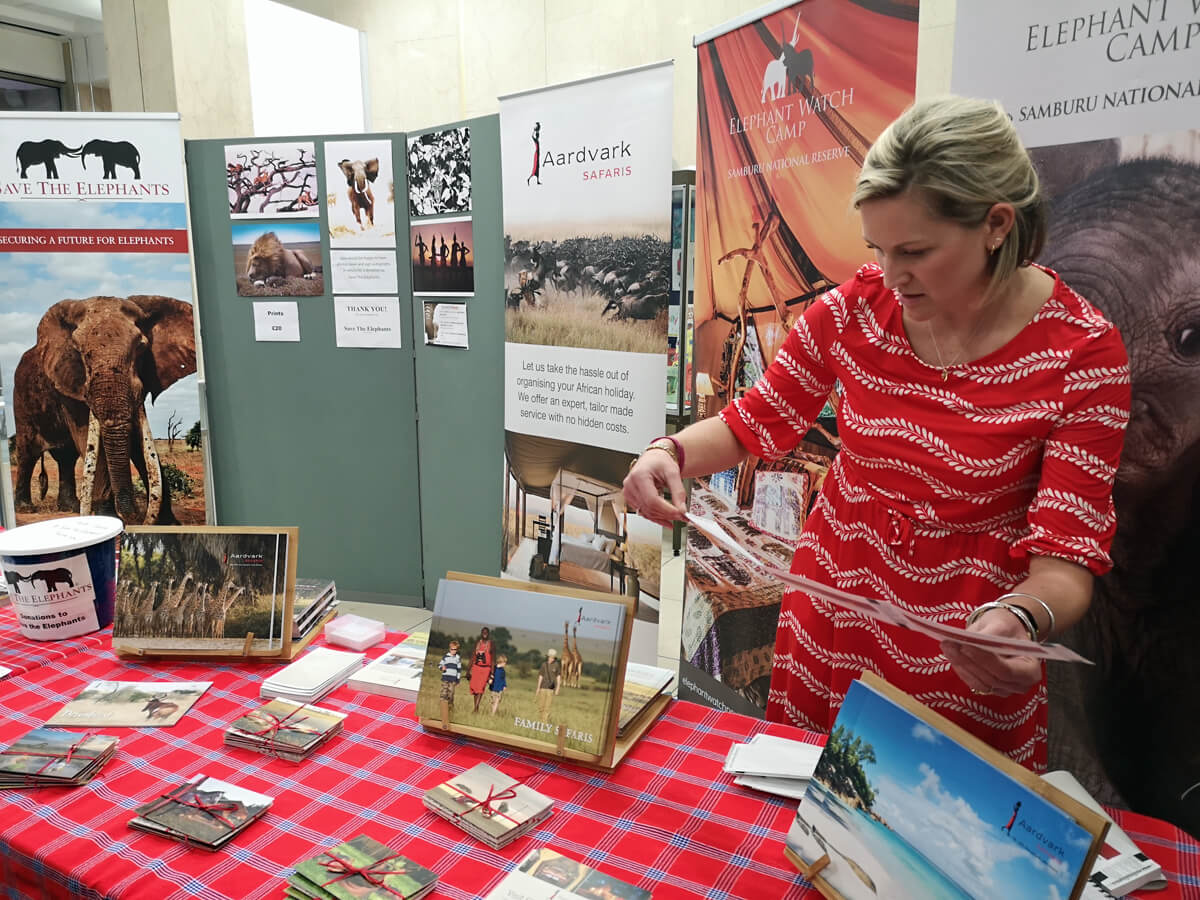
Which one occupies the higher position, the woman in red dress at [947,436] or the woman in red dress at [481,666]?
the woman in red dress at [947,436]

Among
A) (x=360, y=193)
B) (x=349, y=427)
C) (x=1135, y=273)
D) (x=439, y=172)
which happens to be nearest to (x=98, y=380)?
(x=349, y=427)

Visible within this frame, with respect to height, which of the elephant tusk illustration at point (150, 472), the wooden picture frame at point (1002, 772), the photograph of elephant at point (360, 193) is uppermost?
the photograph of elephant at point (360, 193)

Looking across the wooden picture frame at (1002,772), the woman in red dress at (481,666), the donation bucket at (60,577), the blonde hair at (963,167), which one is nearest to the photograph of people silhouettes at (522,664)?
the woman in red dress at (481,666)

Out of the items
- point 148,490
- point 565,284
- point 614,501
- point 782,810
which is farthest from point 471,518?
point 782,810

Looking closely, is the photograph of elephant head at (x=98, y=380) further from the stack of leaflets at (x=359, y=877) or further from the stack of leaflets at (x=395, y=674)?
the stack of leaflets at (x=359, y=877)

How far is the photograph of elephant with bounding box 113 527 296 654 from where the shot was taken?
5.49 ft

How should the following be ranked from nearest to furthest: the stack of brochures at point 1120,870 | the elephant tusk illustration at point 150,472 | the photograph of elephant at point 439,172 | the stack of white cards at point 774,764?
the stack of brochures at point 1120,870
the stack of white cards at point 774,764
the photograph of elephant at point 439,172
the elephant tusk illustration at point 150,472

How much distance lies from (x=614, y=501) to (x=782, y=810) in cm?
193

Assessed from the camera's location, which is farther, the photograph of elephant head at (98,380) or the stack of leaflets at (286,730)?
the photograph of elephant head at (98,380)

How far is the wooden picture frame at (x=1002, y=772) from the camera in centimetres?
79

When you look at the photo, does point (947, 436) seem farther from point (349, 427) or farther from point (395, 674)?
point (349, 427)

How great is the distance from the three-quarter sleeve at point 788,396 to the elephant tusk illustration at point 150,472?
11.1 feet

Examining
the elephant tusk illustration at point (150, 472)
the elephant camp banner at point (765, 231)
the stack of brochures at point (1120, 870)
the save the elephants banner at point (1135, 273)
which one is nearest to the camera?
the stack of brochures at point (1120, 870)

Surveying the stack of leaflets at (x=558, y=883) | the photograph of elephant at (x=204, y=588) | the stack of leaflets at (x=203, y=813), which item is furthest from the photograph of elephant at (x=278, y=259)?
the stack of leaflets at (x=558, y=883)
